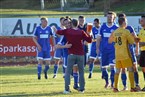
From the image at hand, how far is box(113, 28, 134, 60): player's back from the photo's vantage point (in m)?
18.0

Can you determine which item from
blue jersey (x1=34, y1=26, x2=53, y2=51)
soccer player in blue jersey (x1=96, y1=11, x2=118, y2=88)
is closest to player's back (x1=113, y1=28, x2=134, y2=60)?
soccer player in blue jersey (x1=96, y1=11, x2=118, y2=88)

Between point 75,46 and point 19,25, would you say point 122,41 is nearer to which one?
point 75,46

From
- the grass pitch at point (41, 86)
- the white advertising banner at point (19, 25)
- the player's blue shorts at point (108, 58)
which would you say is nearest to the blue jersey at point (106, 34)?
the player's blue shorts at point (108, 58)

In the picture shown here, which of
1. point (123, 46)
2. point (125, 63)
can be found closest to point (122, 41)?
point (123, 46)

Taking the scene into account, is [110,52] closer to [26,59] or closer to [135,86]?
[135,86]

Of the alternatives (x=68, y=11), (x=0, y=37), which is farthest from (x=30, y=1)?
Answer: (x=0, y=37)

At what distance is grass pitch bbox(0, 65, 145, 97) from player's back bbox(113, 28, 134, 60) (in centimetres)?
110

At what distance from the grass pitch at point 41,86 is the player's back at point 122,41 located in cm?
110

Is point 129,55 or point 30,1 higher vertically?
point 30,1

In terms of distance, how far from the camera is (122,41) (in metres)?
18.1

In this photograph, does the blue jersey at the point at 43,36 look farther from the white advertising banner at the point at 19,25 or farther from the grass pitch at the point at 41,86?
the white advertising banner at the point at 19,25

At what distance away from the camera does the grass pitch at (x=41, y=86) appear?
58.5 feet

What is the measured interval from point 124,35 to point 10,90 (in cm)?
417

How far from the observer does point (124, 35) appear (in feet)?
59.2
